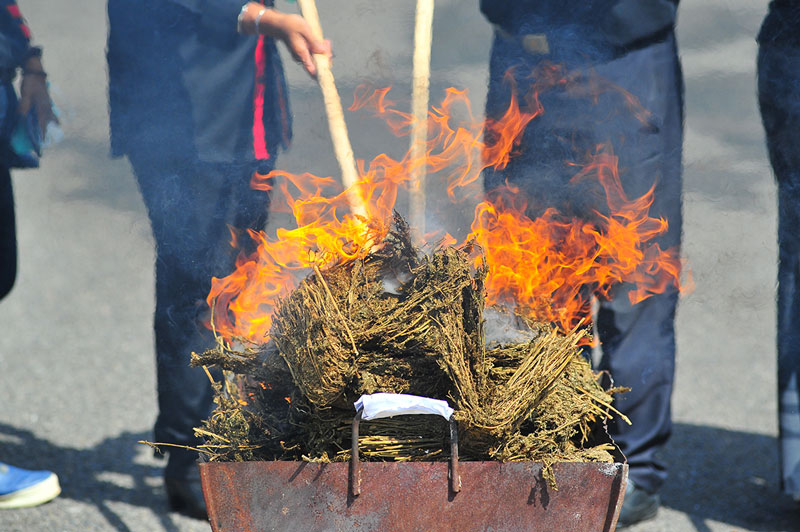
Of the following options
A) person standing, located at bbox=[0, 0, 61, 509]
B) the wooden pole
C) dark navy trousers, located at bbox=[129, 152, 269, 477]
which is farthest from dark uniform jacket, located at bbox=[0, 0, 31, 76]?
the wooden pole

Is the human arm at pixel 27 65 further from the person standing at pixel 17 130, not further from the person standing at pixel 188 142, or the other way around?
the person standing at pixel 188 142

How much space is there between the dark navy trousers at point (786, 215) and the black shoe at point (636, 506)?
0.52 m

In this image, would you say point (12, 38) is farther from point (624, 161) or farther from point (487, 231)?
point (624, 161)

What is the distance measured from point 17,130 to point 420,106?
169cm

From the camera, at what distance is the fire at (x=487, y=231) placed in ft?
8.20

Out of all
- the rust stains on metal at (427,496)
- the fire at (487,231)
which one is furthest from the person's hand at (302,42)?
the rust stains on metal at (427,496)

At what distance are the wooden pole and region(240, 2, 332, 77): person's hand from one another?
307 millimetres

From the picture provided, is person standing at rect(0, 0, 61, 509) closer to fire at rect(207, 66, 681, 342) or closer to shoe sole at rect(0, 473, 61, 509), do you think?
shoe sole at rect(0, 473, 61, 509)

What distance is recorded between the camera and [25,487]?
3184 millimetres

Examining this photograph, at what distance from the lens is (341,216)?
2.56m

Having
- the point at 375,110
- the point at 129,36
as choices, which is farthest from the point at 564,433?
the point at 129,36

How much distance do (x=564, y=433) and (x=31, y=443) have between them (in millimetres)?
2763

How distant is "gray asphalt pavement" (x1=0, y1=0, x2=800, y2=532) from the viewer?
117 inches

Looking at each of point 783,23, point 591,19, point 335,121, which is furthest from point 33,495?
point 783,23
